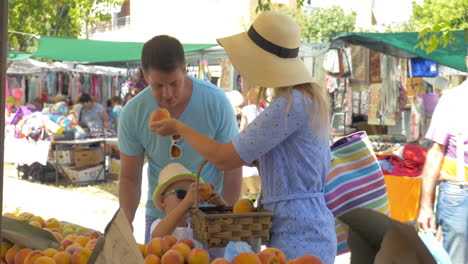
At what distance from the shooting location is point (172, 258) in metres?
1.74

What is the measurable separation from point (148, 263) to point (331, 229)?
0.76 metres

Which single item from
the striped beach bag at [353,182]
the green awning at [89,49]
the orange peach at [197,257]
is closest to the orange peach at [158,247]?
the orange peach at [197,257]

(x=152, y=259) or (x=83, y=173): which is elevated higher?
(x=152, y=259)

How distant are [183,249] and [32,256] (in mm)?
461

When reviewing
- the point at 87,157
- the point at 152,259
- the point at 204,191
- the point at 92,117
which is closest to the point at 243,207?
the point at 204,191

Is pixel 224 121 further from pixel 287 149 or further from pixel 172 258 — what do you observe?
pixel 172 258

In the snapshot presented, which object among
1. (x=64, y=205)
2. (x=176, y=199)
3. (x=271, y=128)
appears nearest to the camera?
(x=271, y=128)

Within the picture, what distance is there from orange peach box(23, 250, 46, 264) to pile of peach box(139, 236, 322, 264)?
1.02ft

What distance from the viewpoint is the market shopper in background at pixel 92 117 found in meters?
11.3

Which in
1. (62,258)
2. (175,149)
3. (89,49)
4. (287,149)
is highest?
(89,49)

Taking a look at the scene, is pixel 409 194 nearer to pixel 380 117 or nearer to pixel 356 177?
pixel 356 177

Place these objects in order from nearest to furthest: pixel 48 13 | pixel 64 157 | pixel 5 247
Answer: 1. pixel 5 247
2. pixel 64 157
3. pixel 48 13

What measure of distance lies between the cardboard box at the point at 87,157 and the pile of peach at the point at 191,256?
9.22 m

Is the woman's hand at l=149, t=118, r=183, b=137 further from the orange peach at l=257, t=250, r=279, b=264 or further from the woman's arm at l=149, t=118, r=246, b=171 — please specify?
the orange peach at l=257, t=250, r=279, b=264
